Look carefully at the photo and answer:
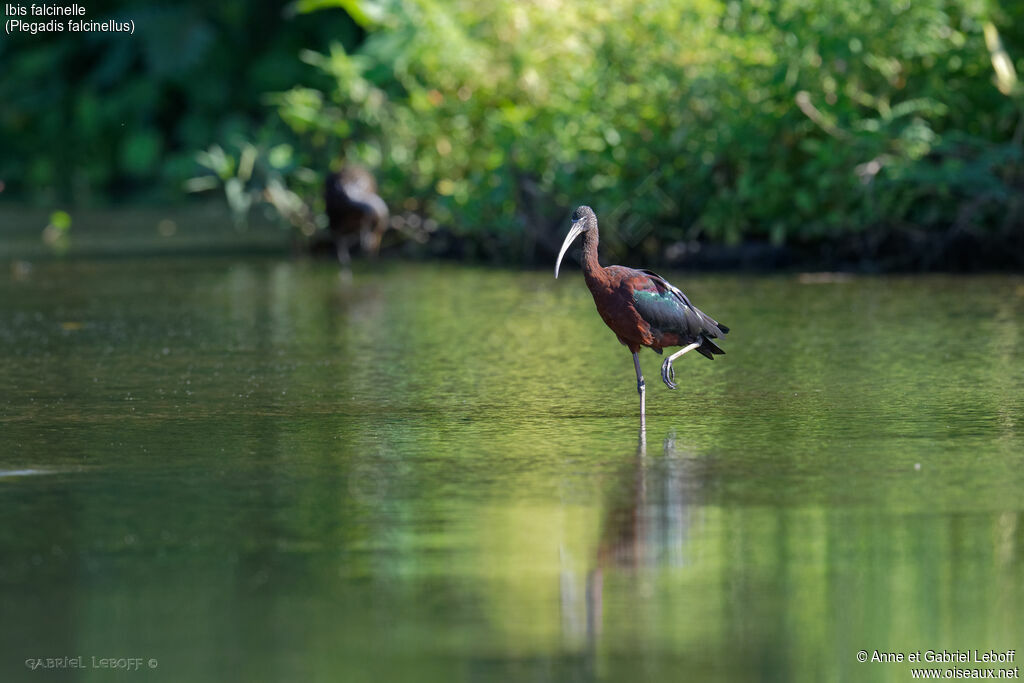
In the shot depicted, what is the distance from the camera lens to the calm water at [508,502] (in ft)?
13.1

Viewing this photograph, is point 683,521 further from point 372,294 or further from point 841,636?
point 372,294

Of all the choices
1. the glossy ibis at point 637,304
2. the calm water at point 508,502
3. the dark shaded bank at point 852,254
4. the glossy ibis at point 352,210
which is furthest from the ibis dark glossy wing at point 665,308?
the glossy ibis at point 352,210

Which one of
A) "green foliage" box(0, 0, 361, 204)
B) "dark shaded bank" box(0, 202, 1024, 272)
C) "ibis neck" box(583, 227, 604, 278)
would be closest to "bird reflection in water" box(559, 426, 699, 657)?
"ibis neck" box(583, 227, 604, 278)

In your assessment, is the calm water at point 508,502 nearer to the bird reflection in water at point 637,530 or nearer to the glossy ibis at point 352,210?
the bird reflection in water at point 637,530

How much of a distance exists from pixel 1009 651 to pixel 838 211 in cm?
917

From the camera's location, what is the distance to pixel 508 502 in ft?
17.6

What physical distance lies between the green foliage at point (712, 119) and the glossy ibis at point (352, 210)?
2.25 feet

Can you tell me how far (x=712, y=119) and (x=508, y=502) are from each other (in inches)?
335

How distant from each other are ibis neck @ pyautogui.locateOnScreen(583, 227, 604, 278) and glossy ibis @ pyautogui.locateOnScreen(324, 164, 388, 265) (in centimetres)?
765

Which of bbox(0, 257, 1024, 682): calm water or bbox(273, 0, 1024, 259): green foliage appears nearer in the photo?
bbox(0, 257, 1024, 682): calm water

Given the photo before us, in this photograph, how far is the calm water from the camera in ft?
13.1

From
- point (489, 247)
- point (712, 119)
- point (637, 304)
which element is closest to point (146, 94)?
point (489, 247)

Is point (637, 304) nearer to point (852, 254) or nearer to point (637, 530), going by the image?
point (637, 530)

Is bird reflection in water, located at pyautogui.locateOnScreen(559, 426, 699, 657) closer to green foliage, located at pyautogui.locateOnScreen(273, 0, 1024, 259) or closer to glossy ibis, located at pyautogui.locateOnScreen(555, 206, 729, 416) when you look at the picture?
glossy ibis, located at pyautogui.locateOnScreen(555, 206, 729, 416)
